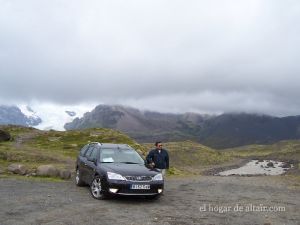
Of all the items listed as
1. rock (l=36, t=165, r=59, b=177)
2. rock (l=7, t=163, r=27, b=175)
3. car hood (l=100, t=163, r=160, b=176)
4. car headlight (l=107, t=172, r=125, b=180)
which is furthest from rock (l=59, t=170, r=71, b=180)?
car headlight (l=107, t=172, r=125, b=180)

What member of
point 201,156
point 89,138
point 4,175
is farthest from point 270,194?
point 201,156

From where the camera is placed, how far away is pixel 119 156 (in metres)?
21.2

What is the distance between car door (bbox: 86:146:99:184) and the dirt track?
82 cm

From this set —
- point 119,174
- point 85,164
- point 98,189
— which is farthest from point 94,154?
point 119,174

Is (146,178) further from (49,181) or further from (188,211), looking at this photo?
(49,181)

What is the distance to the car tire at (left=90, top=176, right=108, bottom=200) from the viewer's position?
1889 cm

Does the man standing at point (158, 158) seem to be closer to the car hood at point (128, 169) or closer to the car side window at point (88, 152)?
the car side window at point (88, 152)

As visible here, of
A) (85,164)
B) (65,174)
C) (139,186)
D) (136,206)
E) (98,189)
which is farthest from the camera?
(65,174)

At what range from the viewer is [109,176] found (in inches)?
732

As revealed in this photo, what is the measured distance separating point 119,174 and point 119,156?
276cm

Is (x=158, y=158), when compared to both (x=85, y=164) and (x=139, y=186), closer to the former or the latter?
(x=85, y=164)

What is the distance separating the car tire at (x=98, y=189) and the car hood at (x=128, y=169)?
23.3 inches

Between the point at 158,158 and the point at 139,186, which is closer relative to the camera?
the point at 139,186

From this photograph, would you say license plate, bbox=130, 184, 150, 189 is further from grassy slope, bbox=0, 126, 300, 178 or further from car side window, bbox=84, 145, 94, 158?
grassy slope, bbox=0, 126, 300, 178
